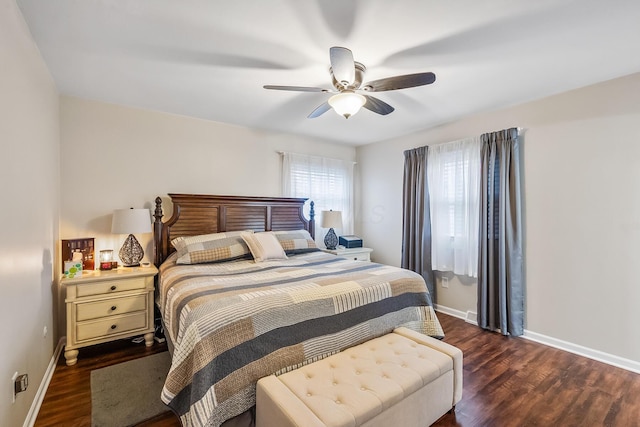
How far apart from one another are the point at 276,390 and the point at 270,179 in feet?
9.93

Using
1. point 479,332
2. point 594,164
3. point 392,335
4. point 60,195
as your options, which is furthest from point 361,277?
point 60,195

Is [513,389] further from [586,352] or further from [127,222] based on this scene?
[127,222]

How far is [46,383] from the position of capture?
6.88 ft

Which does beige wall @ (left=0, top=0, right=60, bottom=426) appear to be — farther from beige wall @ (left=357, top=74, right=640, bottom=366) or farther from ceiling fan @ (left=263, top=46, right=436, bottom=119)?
beige wall @ (left=357, top=74, right=640, bottom=366)

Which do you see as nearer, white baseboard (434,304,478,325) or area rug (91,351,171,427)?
area rug (91,351,171,427)

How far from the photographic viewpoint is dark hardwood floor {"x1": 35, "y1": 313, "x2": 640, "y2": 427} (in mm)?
1822

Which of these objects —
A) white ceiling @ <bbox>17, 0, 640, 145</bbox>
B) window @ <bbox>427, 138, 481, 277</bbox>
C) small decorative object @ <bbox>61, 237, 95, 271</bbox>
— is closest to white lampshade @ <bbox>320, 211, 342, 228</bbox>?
window @ <bbox>427, 138, 481, 277</bbox>

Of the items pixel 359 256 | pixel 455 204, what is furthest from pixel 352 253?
pixel 455 204

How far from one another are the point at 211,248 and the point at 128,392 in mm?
1313

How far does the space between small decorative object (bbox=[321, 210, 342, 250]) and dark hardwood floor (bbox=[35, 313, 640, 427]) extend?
6.58 feet

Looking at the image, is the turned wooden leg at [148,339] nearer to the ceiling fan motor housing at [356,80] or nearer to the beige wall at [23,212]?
the beige wall at [23,212]

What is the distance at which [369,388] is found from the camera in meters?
1.46

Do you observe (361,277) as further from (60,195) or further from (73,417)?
(60,195)

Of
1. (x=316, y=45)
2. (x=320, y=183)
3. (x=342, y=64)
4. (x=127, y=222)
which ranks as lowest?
(x=127, y=222)
